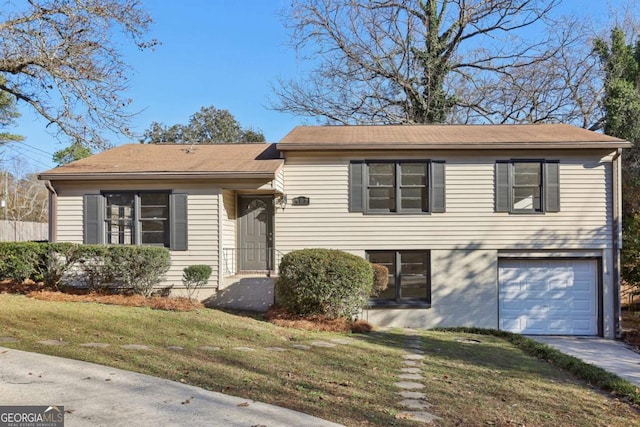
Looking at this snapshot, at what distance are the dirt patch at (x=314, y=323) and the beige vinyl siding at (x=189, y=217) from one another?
7.00ft

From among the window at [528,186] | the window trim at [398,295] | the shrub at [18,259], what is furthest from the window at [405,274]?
the shrub at [18,259]

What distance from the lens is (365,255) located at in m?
11.9

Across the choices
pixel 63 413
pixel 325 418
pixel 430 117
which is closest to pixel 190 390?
pixel 63 413

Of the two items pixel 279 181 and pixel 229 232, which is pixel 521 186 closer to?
pixel 279 181

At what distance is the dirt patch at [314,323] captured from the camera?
928 centimetres

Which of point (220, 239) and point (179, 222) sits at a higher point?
point (179, 222)

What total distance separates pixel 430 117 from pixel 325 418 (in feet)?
61.5

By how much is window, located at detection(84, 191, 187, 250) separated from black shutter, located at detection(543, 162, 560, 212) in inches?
350

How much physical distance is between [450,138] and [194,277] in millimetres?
7347

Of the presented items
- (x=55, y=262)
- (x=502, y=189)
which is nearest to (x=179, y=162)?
(x=55, y=262)

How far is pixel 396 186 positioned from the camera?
1190cm

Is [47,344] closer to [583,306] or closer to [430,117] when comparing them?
[583,306]

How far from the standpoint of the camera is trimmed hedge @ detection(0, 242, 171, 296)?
33.6 ft

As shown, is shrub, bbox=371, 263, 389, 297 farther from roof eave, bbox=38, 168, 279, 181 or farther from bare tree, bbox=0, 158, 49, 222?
bare tree, bbox=0, 158, 49, 222
